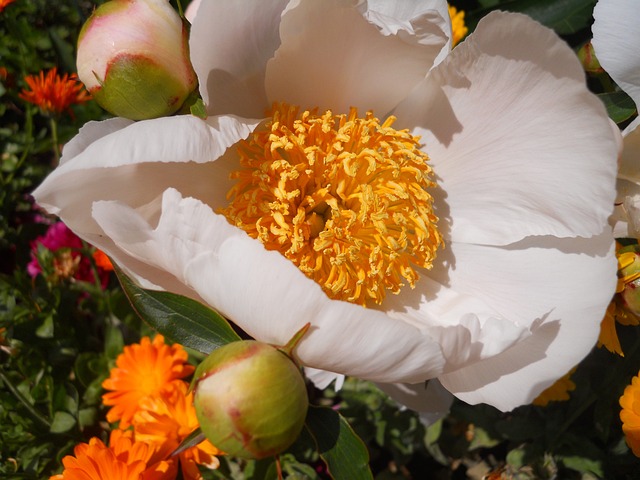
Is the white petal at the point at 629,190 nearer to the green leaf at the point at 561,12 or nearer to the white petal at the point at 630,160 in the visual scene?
the white petal at the point at 630,160

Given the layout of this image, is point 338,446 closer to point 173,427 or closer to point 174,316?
point 174,316

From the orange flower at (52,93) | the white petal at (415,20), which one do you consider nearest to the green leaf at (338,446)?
the white petal at (415,20)

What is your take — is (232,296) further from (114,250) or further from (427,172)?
(427,172)

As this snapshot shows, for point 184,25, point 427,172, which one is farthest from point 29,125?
point 427,172

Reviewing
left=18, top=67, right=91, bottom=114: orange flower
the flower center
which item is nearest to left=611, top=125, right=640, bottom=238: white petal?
the flower center

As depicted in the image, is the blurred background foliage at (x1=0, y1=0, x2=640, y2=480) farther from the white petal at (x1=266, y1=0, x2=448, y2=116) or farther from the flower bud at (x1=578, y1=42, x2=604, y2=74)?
the white petal at (x1=266, y1=0, x2=448, y2=116)

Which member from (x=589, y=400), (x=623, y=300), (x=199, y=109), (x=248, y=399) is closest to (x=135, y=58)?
(x=199, y=109)

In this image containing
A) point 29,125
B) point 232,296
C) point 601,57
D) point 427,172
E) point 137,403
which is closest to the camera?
point 232,296
